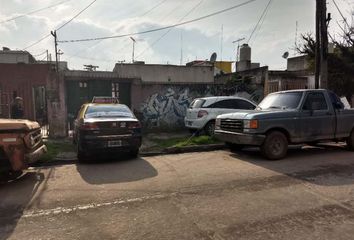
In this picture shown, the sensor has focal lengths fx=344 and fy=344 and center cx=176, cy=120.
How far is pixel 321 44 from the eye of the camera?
46.0 ft

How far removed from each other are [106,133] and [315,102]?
20.0ft

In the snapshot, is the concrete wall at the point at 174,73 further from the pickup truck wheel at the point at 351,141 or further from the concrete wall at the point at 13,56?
the pickup truck wheel at the point at 351,141

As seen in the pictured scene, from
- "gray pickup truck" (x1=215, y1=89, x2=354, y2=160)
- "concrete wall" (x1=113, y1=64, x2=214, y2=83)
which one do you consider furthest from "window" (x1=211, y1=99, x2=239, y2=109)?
"concrete wall" (x1=113, y1=64, x2=214, y2=83)

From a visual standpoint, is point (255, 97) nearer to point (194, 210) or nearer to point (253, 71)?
point (253, 71)

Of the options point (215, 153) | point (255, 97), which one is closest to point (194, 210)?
point (215, 153)

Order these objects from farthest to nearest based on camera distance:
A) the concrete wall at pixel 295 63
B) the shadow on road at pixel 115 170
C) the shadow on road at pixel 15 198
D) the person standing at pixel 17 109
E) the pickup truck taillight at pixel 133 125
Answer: the concrete wall at pixel 295 63
the person standing at pixel 17 109
the pickup truck taillight at pixel 133 125
the shadow on road at pixel 115 170
the shadow on road at pixel 15 198

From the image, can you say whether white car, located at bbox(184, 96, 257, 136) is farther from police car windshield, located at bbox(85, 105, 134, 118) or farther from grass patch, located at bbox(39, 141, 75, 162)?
grass patch, located at bbox(39, 141, 75, 162)

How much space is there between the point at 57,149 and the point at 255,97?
1064cm

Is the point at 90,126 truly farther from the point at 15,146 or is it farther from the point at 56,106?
the point at 56,106

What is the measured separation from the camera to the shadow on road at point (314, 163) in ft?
24.2

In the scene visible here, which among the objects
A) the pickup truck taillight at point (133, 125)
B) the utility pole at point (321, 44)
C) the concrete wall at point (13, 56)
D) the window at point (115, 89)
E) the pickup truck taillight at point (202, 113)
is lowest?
the pickup truck taillight at point (133, 125)

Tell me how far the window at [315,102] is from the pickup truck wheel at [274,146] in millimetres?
1211

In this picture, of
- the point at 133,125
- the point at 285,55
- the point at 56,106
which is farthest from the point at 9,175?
the point at 285,55

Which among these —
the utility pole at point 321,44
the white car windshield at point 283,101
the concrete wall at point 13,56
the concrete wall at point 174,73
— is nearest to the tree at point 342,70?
the utility pole at point 321,44
